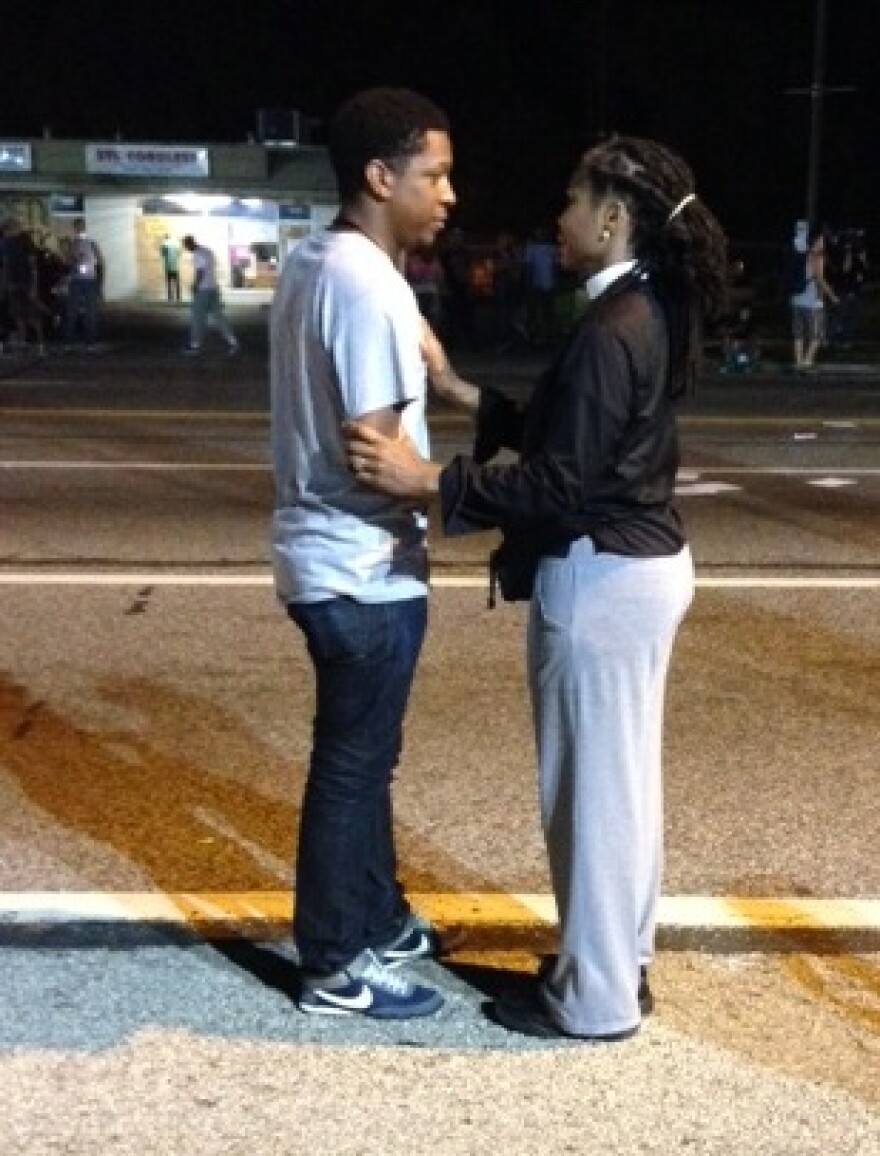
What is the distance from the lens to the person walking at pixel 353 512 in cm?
333

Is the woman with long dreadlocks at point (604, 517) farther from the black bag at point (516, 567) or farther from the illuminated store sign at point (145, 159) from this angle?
the illuminated store sign at point (145, 159)

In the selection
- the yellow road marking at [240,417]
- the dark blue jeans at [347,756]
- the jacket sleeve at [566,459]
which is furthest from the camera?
the yellow road marking at [240,417]

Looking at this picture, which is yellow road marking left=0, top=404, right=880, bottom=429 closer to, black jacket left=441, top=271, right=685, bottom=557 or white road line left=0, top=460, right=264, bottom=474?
white road line left=0, top=460, right=264, bottom=474

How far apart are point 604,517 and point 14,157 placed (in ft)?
99.9

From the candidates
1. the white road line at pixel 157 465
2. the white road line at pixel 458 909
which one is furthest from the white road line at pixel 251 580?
the white road line at pixel 458 909

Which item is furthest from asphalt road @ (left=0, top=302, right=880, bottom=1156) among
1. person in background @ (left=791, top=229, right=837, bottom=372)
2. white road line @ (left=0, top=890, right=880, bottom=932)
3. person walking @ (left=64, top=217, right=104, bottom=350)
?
person walking @ (left=64, top=217, right=104, bottom=350)

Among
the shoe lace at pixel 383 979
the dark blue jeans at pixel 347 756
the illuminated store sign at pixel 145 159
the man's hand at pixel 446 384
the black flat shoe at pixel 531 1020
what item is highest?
the illuminated store sign at pixel 145 159

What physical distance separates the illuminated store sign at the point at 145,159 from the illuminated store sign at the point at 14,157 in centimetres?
116

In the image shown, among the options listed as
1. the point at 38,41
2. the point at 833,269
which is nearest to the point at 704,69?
the point at 38,41

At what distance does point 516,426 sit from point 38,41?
163 ft

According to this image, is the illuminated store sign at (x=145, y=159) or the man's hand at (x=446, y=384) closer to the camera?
the man's hand at (x=446, y=384)

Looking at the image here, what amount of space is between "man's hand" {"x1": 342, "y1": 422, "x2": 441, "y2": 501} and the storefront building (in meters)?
27.6

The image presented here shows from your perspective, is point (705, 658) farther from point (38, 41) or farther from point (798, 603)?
point (38, 41)

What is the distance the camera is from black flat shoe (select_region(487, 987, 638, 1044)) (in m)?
3.60
